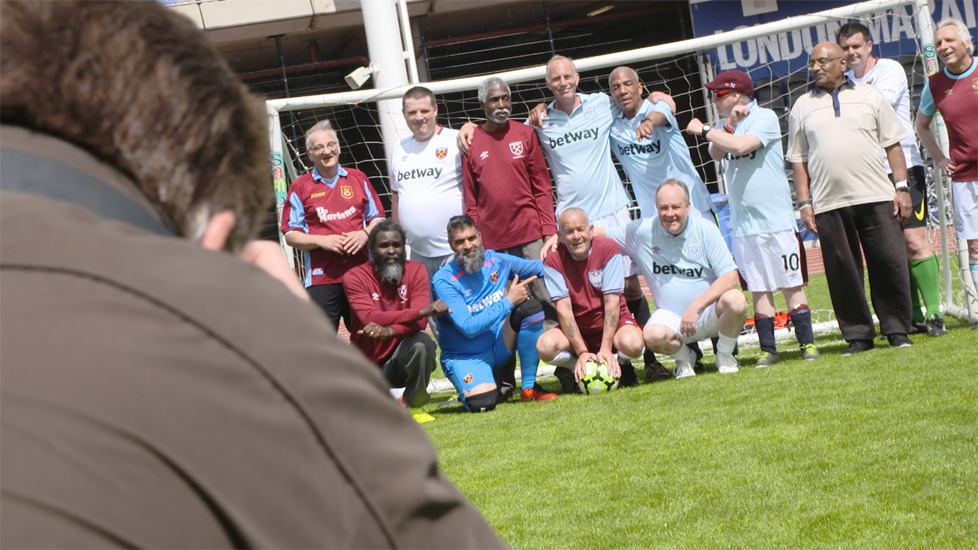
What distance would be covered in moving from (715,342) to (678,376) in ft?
1.62

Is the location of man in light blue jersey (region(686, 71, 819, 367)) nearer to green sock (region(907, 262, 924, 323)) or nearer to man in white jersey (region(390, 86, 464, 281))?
green sock (region(907, 262, 924, 323))

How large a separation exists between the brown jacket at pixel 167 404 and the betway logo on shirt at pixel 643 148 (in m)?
6.88

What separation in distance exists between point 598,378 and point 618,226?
1.29 m

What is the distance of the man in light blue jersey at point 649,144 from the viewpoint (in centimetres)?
719

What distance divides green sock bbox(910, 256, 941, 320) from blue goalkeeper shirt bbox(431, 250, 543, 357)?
3.09 metres

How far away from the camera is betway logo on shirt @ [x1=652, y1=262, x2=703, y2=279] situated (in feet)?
23.1

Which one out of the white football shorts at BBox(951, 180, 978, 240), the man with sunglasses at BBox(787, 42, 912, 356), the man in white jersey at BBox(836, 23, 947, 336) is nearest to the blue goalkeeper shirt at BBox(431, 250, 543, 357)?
the man with sunglasses at BBox(787, 42, 912, 356)

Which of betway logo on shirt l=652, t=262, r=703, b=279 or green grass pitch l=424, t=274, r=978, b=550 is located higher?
betway logo on shirt l=652, t=262, r=703, b=279

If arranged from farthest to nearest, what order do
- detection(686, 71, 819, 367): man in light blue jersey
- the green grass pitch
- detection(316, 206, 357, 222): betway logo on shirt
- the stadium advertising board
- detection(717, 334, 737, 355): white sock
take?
the stadium advertising board, detection(316, 206, 357, 222): betway logo on shirt, detection(686, 71, 819, 367): man in light blue jersey, detection(717, 334, 737, 355): white sock, the green grass pitch

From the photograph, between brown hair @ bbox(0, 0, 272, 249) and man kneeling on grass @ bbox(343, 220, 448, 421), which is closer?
brown hair @ bbox(0, 0, 272, 249)

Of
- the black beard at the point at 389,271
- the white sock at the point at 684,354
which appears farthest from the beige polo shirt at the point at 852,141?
the black beard at the point at 389,271

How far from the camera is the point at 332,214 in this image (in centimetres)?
723

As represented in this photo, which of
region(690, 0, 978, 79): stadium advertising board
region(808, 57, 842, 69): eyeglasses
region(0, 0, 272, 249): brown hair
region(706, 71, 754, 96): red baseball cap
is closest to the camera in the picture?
region(0, 0, 272, 249): brown hair

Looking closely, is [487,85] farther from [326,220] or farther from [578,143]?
[326,220]
